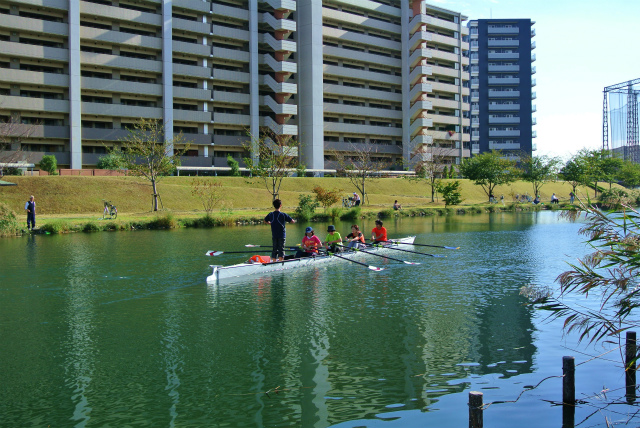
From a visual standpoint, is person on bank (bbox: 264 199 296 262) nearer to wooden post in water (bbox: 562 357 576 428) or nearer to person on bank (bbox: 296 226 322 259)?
person on bank (bbox: 296 226 322 259)

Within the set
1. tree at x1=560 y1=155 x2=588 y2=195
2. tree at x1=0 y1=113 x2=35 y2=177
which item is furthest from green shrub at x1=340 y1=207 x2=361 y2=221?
tree at x1=560 y1=155 x2=588 y2=195

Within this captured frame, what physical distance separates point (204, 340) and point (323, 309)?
12.0 ft

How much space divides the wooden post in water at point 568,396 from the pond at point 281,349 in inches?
4.4

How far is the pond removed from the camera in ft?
26.8

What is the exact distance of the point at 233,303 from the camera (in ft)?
49.3

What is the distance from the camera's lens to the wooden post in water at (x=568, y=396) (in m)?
7.59

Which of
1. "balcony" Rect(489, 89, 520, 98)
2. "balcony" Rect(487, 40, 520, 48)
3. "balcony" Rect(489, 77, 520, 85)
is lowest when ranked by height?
"balcony" Rect(489, 89, 520, 98)

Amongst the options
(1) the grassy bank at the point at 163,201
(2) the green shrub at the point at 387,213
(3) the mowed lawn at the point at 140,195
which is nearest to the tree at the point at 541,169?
(1) the grassy bank at the point at 163,201

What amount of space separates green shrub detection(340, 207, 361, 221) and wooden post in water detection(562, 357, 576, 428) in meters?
38.8

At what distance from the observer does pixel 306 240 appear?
21594 mm

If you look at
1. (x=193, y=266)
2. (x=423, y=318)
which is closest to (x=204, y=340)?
(x=423, y=318)

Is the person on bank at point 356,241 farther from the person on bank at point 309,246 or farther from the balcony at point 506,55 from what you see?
the balcony at point 506,55

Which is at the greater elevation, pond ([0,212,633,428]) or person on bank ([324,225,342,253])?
person on bank ([324,225,342,253])

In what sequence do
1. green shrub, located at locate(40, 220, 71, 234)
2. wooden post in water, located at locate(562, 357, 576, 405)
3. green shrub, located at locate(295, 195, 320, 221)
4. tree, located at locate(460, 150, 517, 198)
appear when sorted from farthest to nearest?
tree, located at locate(460, 150, 517, 198) → green shrub, located at locate(295, 195, 320, 221) → green shrub, located at locate(40, 220, 71, 234) → wooden post in water, located at locate(562, 357, 576, 405)
